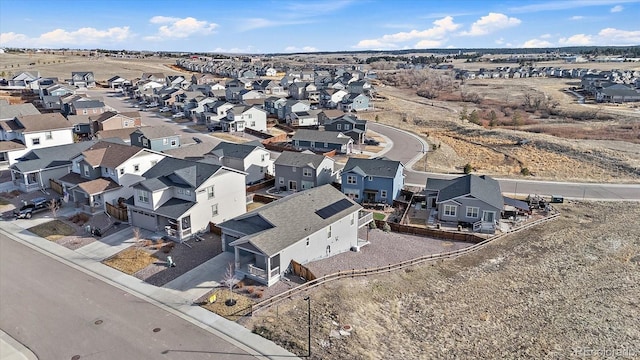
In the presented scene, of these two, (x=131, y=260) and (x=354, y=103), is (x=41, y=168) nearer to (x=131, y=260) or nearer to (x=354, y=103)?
(x=131, y=260)

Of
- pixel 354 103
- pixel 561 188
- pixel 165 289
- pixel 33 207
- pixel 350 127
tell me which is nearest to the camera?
pixel 165 289

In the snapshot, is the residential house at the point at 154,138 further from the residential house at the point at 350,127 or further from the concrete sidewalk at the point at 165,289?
the residential house at the point at 350,127

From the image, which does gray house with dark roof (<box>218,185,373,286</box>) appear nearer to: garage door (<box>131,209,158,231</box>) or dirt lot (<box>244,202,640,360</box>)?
dirt lot (<box>244,202,640,360</box>)

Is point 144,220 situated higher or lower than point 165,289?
higher

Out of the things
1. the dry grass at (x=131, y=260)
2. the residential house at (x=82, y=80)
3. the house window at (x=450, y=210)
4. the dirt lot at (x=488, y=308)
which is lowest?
the dirt lot at (x=488, y=308)

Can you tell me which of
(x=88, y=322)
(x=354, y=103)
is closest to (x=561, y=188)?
(x=88, y=322)

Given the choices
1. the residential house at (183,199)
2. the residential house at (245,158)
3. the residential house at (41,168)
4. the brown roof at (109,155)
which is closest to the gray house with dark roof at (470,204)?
the residential house at (183,199)
